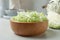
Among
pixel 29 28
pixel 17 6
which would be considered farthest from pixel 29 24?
pixel 17 6

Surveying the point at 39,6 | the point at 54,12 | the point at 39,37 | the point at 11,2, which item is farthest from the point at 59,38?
the point at 11,2

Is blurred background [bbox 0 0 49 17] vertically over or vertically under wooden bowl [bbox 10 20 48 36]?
over

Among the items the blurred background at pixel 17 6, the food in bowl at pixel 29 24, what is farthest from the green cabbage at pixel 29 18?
the blurred background at pixel 17 6

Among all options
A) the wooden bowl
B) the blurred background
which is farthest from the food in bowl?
the blurred background

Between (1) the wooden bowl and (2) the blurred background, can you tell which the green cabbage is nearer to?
(1) the wooden bowl

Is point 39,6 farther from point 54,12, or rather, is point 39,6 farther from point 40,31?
point 40,31

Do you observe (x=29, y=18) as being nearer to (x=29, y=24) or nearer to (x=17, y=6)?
(x=29, y=24)

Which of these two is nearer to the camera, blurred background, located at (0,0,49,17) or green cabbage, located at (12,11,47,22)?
green cabbage, located at (12,11,47,22)
